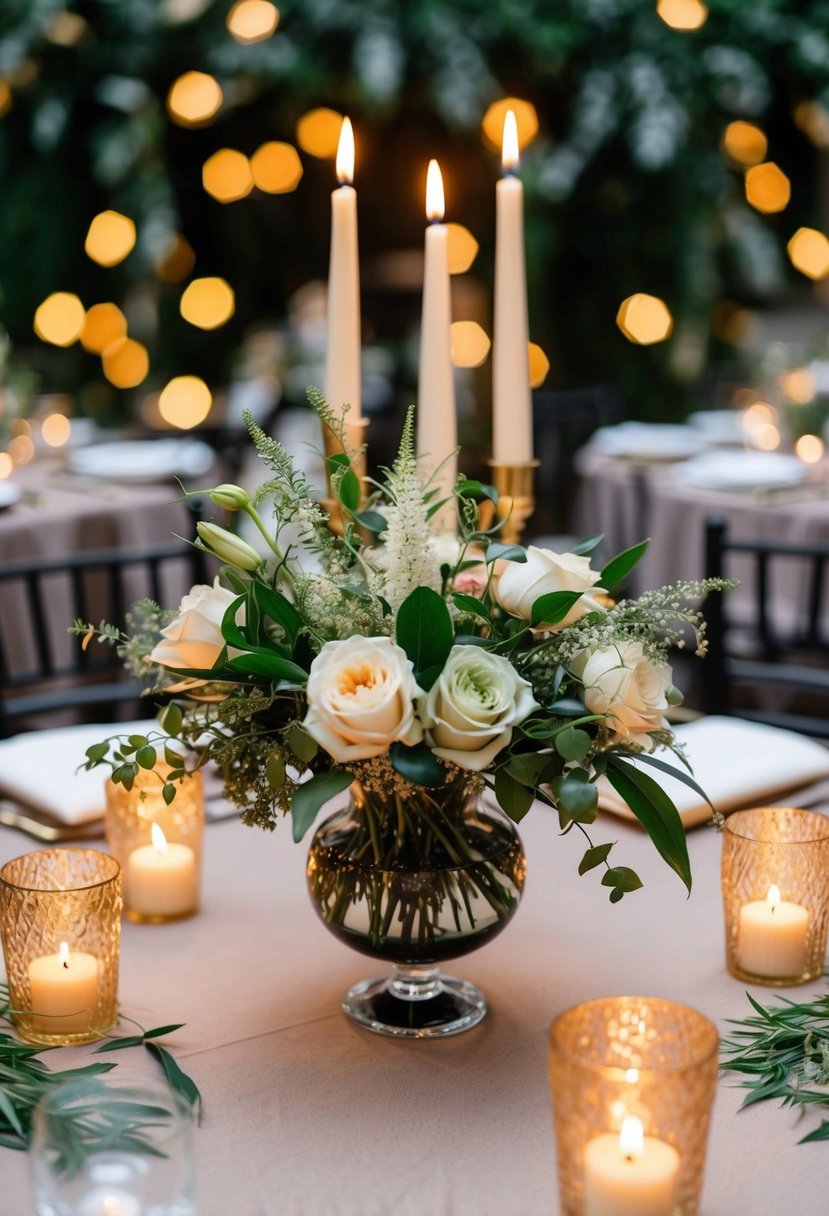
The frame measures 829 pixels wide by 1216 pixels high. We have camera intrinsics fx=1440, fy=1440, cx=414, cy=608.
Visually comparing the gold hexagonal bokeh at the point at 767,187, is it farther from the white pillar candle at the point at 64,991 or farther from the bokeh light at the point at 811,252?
the white pillar candle at the point at 64,991

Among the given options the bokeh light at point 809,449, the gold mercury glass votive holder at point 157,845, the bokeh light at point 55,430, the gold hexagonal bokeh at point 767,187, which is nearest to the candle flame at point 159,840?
the gold mercury glass votive holder at point 157,845

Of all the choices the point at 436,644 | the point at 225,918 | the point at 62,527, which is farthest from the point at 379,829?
the point at 62,527

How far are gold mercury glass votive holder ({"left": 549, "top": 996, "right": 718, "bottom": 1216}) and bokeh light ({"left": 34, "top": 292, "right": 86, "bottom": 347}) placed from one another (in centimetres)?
441

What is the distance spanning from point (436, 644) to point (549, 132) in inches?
171

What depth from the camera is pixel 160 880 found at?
1.29m

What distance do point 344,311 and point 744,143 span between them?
3.97 meters

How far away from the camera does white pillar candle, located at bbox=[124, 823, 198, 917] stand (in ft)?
4.24

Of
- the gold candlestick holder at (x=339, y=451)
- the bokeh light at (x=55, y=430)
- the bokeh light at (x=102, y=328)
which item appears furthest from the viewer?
the bokeh light at (x=102, y=328)

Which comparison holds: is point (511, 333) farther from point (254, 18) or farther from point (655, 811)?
point (254, 18)

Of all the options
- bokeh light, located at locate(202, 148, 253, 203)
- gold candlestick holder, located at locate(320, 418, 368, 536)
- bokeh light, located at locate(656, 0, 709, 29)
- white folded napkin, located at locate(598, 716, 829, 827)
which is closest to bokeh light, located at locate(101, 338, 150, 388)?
bokeh light, located at locate(202, 148, 253, 203)

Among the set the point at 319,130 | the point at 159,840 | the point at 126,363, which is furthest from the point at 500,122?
the point at 159,840

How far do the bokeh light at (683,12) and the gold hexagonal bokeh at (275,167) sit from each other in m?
1.34

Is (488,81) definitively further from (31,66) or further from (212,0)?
(31,66)

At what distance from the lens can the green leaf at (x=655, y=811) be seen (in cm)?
101
